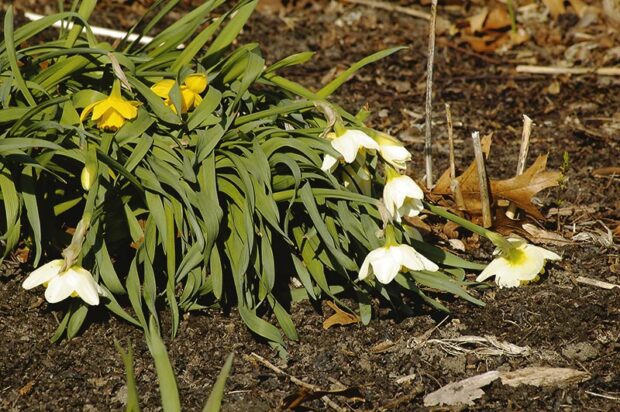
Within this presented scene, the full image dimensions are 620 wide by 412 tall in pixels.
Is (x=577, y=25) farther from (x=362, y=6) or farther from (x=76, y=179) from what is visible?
(x=76, y=179)

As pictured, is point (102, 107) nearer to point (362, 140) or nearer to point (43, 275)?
point (43, 275)

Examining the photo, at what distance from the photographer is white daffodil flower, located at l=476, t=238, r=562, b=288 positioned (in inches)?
103

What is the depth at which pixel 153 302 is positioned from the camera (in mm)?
2482

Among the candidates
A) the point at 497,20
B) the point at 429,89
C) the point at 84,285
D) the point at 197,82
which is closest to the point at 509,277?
the point at 429,89

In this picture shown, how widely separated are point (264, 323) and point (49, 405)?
58cm

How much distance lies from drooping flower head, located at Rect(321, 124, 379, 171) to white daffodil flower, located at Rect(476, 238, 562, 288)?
0.50 metres

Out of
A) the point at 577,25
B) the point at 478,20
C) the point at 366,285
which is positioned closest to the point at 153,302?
the point at 366,285

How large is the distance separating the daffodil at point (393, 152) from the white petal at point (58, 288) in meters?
0.87

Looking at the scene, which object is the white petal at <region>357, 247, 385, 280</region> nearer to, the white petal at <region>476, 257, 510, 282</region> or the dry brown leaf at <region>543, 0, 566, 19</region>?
the white petal at <region>476, 257, 510, 282</region>

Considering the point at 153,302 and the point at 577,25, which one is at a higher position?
the point at 153,302

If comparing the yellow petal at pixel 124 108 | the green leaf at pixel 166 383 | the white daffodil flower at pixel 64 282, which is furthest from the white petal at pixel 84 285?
the yellow petal at pixel 124 108

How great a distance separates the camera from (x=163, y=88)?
108 inches

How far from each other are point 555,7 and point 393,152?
122 inches

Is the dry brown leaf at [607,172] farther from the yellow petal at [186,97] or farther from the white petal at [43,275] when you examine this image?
the white petal at [43,275]
